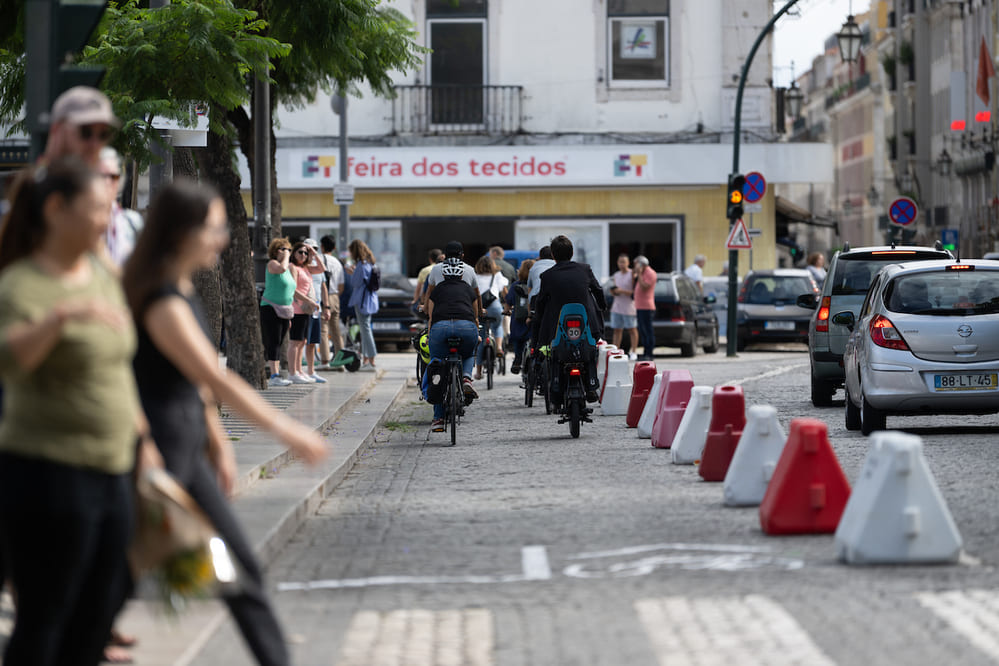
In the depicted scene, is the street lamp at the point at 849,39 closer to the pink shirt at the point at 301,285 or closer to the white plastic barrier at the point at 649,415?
the pink shirt at the point at 301,285

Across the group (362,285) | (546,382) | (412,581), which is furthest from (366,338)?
(412,581)

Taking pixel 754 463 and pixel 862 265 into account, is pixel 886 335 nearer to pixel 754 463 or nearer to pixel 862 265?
pixel 862 265

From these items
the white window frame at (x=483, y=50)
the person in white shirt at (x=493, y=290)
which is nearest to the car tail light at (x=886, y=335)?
the person in white shirt at (x=493, y=290)

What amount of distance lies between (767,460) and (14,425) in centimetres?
670

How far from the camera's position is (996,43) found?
6944 cm

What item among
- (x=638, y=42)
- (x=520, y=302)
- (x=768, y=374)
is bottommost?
(x=768, y=374)

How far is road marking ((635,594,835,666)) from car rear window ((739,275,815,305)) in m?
27.8

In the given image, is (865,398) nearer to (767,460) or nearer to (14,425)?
(767,460)

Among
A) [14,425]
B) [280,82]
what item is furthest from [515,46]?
[14,425]

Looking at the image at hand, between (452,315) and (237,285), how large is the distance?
14.2ft

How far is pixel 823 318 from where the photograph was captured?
19.7 m

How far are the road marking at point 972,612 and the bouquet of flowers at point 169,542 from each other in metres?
2.78

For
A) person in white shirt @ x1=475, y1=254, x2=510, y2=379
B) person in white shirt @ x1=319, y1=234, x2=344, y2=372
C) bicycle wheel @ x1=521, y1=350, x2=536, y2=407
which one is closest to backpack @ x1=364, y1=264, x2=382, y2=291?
person in white shirt @ x1=319, y1=234, x2=344, y2=372

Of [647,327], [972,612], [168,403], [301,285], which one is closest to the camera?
[168,403]
